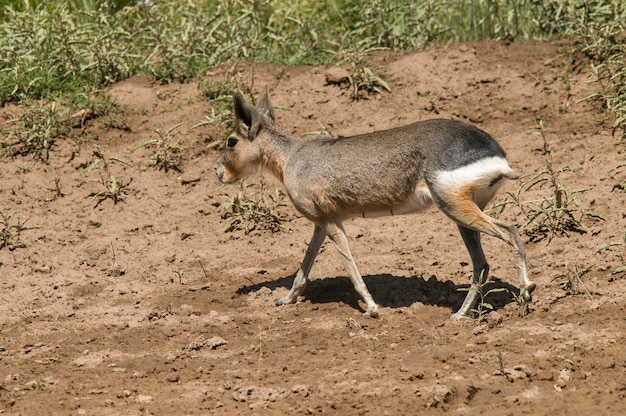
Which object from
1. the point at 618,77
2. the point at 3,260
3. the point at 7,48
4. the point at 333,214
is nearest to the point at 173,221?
the point at 3,260

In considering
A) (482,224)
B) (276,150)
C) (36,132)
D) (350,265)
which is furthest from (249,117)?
(36,132)

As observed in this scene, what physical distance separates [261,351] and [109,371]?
107cm

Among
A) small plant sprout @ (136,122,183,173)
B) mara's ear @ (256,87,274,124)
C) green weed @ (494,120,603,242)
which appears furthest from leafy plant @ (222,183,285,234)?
green weed @ (494,120,603,242)

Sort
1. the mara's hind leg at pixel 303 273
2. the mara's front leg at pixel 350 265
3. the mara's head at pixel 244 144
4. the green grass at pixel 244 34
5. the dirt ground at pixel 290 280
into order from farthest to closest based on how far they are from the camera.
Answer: the green grass at pixel 244 34 → the mara's head at pixel 244 144 → the mara's hind leg at pixel 303 273 → the mara's front leg at pixel 350 265 → the dirt ground at pixel 290 280

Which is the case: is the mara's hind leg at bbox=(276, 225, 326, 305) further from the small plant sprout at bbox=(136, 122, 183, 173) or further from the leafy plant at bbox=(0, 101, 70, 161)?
the leafy plant at bbox=(0, 101, 70, 161)

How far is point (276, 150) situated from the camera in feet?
26.8

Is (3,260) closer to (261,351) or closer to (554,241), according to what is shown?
(261,351)

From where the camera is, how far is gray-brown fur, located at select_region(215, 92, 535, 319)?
270 inches

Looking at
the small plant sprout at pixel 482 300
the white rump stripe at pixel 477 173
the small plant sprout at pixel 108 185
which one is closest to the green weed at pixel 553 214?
the small plant sprout at pixel 482 300

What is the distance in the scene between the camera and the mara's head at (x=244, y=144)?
8227 mm

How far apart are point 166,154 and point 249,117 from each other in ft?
6.99

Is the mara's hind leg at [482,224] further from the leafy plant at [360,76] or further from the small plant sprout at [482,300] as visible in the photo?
the leafy plant at [360,76]

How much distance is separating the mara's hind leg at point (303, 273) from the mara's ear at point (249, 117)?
999 millimetres

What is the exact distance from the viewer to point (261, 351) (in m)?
6.98
